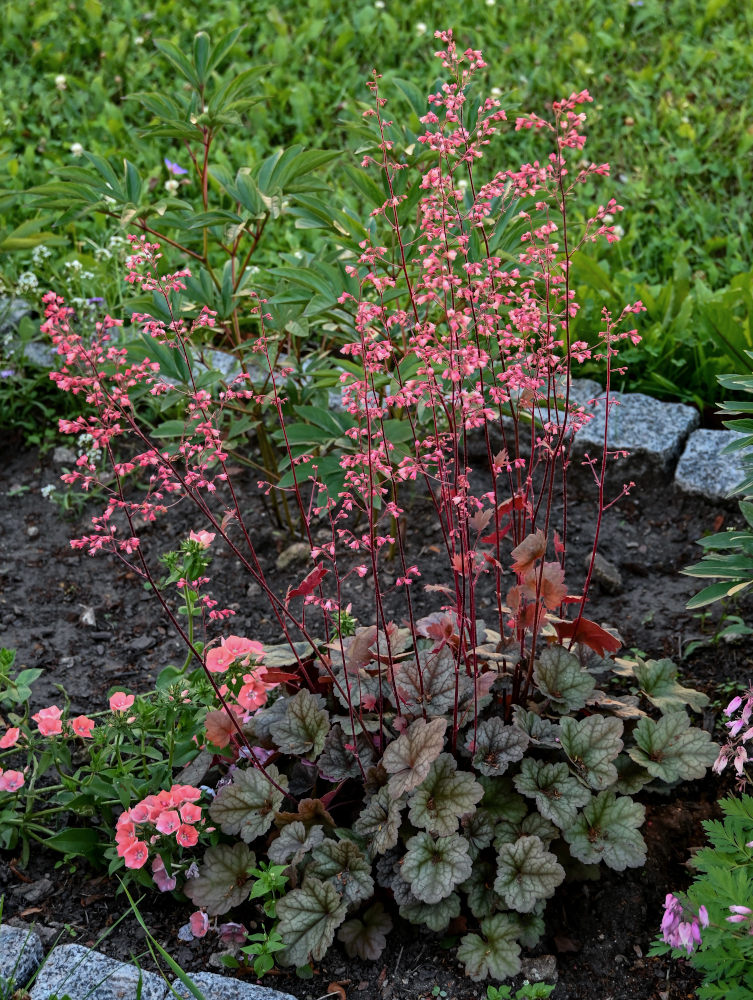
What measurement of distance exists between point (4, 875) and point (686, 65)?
4911 mm

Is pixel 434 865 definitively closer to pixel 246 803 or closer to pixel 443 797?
pixel 443 797

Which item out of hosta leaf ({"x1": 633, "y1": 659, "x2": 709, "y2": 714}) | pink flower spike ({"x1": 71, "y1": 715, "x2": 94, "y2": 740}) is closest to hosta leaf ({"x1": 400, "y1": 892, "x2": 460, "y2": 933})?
hosta leaf ({"x1": 633, "y1": 659, "x2": 709, "y2": 714})

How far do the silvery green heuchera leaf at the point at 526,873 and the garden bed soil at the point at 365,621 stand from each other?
186 millimetres

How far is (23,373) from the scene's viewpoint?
3926 millimetres

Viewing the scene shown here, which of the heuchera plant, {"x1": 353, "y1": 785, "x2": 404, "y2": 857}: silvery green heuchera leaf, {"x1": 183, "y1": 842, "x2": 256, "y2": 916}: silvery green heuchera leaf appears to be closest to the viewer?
the heuchera plant

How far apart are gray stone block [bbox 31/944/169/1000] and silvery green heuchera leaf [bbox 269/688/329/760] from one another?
0.53 metres

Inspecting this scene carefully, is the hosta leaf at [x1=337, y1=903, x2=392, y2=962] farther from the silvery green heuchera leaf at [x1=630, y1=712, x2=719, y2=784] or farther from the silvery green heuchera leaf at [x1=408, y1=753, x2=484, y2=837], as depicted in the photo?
the silvery green heuchera leaf at [x1=630, y1=712, x2=719, y2=784]

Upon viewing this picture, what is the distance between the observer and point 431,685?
226cm

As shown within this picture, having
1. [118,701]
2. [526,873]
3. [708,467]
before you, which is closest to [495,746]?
[526,873]

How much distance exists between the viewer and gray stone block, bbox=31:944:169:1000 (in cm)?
200

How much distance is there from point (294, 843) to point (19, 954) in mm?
587

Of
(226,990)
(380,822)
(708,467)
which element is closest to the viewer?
(226,990)

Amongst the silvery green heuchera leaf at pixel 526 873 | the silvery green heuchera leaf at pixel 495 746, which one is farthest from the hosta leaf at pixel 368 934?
the silvery green heuchera leaf at pixel 495 746

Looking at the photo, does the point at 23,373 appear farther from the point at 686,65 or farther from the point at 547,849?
the point at 686,65
